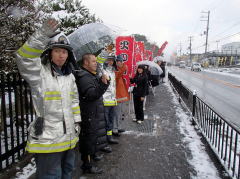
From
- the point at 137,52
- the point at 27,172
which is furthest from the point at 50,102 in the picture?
the point at 137,52

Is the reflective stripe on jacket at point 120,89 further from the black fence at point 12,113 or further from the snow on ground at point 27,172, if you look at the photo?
the snow on ground at point 27,172

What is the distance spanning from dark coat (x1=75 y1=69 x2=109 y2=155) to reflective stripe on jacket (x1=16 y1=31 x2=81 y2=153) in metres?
0.49

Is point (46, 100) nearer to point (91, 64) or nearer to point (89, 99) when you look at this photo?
point (89, 99)

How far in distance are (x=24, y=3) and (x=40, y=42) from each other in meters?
2.79

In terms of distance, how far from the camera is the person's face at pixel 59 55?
2.15m

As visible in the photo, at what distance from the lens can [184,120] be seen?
6336mm

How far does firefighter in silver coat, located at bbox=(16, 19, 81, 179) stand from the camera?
188 cm

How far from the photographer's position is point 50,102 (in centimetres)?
204

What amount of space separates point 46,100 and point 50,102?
0.05 meters

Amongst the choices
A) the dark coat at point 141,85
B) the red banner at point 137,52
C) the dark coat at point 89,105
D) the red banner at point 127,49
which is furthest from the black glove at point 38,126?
the red banner at point 137,52

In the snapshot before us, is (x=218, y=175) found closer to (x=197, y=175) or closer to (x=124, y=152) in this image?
(x=197, y=175)

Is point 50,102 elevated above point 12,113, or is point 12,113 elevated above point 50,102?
point 50,102

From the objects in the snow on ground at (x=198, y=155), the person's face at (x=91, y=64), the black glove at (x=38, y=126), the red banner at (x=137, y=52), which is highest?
the red banner at (x=137, y=52)

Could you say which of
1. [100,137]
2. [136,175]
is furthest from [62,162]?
[136,175]
